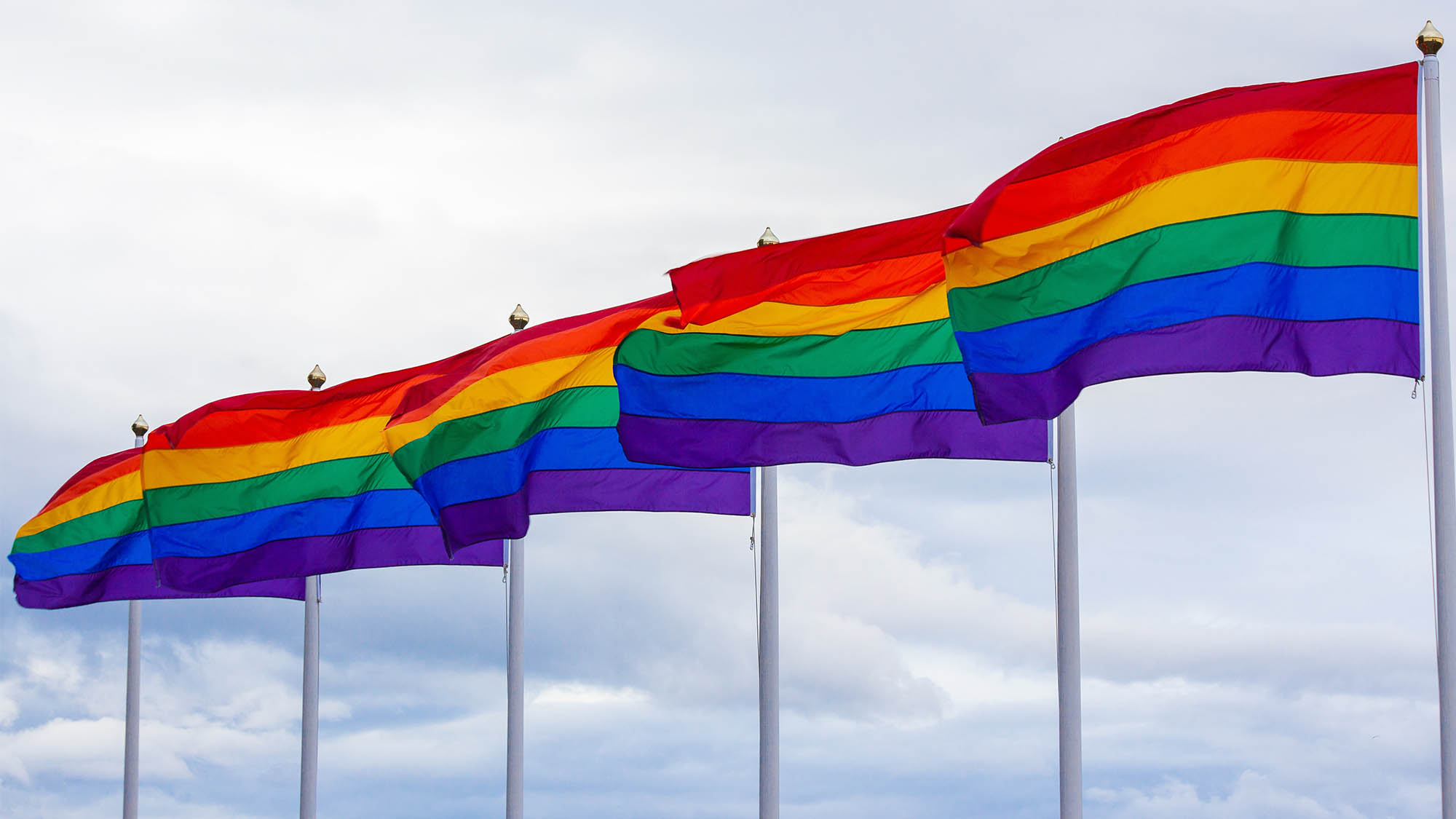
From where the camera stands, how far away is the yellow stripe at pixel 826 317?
18125 mm

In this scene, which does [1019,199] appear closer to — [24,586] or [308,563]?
[308,563]

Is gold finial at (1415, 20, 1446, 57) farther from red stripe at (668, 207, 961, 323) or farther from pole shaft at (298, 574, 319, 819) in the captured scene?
pole shaft at (298, 574, 319, 819)

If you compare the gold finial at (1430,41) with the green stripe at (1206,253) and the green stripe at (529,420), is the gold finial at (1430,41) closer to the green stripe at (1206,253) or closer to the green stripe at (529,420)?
the green stripe at (1206,253)

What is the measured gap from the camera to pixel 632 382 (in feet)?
61.3

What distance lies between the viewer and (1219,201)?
14.8 m

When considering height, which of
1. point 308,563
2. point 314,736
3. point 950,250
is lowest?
point 314,736

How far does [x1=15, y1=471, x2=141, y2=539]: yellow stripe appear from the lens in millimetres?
28766

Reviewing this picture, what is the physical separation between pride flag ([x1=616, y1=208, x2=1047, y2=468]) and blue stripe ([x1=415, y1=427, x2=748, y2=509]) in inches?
90.1

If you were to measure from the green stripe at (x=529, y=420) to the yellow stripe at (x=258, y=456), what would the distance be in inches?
124

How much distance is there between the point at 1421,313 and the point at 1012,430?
17.8ft

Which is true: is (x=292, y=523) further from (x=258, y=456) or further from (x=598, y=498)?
(x=598, y=498)

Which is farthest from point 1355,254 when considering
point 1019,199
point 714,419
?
point 714,419

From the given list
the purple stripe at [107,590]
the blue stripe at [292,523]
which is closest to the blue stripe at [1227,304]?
the blue stripe at [292,523]

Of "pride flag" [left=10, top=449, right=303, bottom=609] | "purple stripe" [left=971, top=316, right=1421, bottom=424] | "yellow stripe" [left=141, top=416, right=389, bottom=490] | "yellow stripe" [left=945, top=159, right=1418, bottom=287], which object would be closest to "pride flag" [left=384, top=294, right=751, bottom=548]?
"yellow stripe" [left=141, top=416, right=389, bottom=490]
